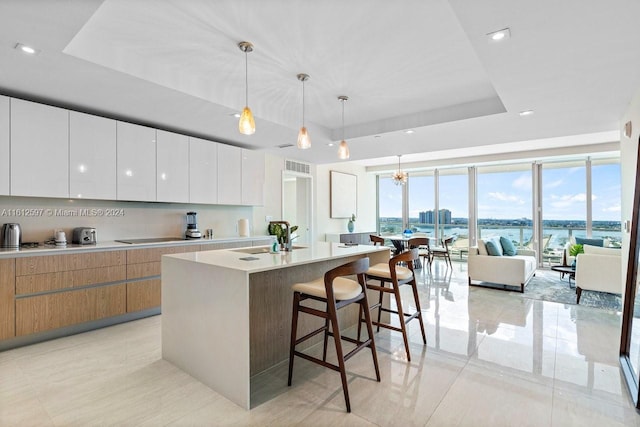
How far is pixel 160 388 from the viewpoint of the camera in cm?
231

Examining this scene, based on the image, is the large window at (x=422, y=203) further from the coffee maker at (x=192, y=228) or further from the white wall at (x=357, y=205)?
the coffee maker at (x=192, y=228)

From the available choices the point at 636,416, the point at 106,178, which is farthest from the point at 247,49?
the point at 636,416

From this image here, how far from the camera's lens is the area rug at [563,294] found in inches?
178

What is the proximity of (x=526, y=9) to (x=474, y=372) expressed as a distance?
2494 millimetres

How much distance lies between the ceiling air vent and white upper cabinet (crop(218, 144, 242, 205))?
151 cm

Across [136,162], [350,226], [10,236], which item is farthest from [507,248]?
[10,236]

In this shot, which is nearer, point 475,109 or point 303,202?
point 475,109

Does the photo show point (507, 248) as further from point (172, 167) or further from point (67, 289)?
point (67, 289)

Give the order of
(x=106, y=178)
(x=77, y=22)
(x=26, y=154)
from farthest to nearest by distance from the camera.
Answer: (x=106, y=178) < (x=26, y=154) < (x=77, y=22)

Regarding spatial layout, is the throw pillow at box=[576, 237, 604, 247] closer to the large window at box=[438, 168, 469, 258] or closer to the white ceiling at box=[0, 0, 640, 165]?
the large window at box=[438, 168, 469, 258]

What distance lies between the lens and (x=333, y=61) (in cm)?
288

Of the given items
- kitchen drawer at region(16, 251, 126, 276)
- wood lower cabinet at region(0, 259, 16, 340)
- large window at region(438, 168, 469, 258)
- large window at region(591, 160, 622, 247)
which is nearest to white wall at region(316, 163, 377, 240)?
large window at region(438, 168, 469, 258)

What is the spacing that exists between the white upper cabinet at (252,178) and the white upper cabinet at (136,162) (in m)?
1.47

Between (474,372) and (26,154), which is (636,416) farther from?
(26,154)
